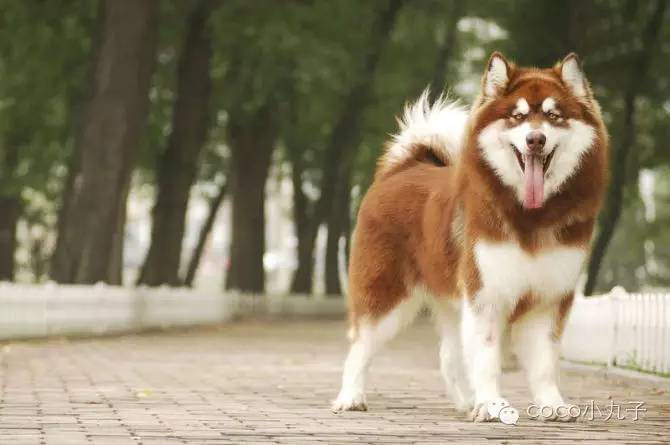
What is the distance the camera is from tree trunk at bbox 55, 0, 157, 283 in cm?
2553

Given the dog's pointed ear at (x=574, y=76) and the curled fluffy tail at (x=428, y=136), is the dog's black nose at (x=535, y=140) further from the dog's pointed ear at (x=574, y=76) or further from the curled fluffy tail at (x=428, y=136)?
the curled fluffy tail at (x=428, y=136)

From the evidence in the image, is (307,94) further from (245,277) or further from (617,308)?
(617,308)

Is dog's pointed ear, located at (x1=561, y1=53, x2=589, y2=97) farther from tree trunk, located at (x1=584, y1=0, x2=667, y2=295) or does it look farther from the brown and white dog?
tree trunk, located at (x1=584, y1=0, x2=667, y2=295)

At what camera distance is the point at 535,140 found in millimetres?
9258

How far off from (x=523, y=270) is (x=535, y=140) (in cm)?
81

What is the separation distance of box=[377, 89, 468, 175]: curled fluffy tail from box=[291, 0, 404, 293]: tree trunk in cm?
2334

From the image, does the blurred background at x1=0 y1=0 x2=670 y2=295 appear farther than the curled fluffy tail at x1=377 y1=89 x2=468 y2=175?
Yes

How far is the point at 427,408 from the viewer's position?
11195mm

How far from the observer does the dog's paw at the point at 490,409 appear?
31.7 feet

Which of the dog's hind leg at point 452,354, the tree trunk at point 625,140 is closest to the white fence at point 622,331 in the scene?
the dog's hind leg at point 452,354

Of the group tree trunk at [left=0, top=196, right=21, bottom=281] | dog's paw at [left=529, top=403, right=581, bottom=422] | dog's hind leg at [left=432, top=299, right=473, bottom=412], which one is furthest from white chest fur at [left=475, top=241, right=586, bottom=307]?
tree trunk at [left=0, top=196, right=21, bottom=281]

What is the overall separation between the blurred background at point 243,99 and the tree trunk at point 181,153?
0.10 ft

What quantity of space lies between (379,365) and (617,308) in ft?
9.81

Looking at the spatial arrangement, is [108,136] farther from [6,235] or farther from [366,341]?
[366,341]
